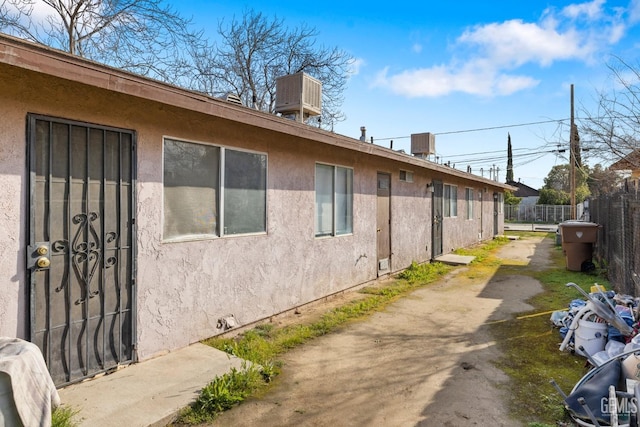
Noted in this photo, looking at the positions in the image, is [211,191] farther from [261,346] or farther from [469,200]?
[469,200]

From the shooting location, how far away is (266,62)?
18.8 metres

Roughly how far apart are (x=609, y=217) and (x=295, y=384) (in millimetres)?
8460

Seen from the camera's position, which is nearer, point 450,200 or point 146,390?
point 146,390

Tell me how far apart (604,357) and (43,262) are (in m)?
5.14

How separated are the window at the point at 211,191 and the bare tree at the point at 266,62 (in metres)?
14.1

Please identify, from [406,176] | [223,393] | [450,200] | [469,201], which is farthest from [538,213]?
[223,393]

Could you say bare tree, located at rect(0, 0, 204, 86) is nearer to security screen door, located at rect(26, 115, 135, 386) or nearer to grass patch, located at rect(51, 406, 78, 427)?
security screen door, located at rect(26, 115, 135, 386)

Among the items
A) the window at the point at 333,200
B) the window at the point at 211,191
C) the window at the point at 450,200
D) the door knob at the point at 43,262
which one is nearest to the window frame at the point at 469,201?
the window at the point at 450,200

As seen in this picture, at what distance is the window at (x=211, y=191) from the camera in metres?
4.02

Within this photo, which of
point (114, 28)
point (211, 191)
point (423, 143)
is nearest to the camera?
→ point (211, 191)

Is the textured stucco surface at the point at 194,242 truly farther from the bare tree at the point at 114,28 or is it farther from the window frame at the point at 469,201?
the window frame at the point at 469,201

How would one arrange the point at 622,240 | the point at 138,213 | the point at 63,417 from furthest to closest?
1. the point at 622,240
2. the point at 138,213
3. the point at 63,417

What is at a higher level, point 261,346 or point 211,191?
point 211,191

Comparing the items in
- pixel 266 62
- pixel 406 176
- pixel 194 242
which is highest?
pixel 266 62
